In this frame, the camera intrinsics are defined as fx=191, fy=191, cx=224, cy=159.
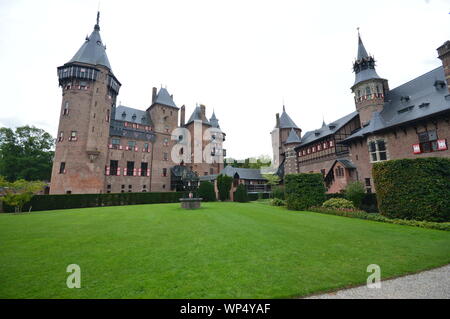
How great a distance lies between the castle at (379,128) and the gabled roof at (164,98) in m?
29.6

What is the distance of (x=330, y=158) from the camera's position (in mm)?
25938

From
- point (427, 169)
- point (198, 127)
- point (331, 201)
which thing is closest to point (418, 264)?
point (427, 169)

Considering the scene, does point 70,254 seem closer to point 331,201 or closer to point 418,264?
point 418,264

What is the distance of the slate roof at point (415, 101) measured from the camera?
51.7 ft

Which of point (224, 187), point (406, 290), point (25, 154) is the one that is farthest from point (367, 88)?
point (25, 154)

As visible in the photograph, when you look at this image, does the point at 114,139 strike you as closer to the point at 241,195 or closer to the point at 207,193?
the point at 207,193

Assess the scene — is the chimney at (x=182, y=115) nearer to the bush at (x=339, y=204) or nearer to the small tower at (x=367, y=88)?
the small tower at (x=367, y=88)

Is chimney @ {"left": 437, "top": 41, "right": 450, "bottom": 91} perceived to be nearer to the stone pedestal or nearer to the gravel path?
the gravel path

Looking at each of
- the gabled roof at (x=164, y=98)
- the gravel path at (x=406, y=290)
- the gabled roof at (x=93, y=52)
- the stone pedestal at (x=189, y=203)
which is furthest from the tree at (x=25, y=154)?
the gravel path at (x=406, y=290)

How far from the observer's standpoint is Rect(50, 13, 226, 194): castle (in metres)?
28.8

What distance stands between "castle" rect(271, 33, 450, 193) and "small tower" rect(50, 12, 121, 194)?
32881 millimetres

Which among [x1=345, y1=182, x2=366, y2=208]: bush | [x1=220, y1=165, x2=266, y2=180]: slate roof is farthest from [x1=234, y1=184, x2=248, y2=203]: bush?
[x1=345, y1=182, x2=366, y2=208]: bush

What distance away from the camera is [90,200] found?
24234mm
